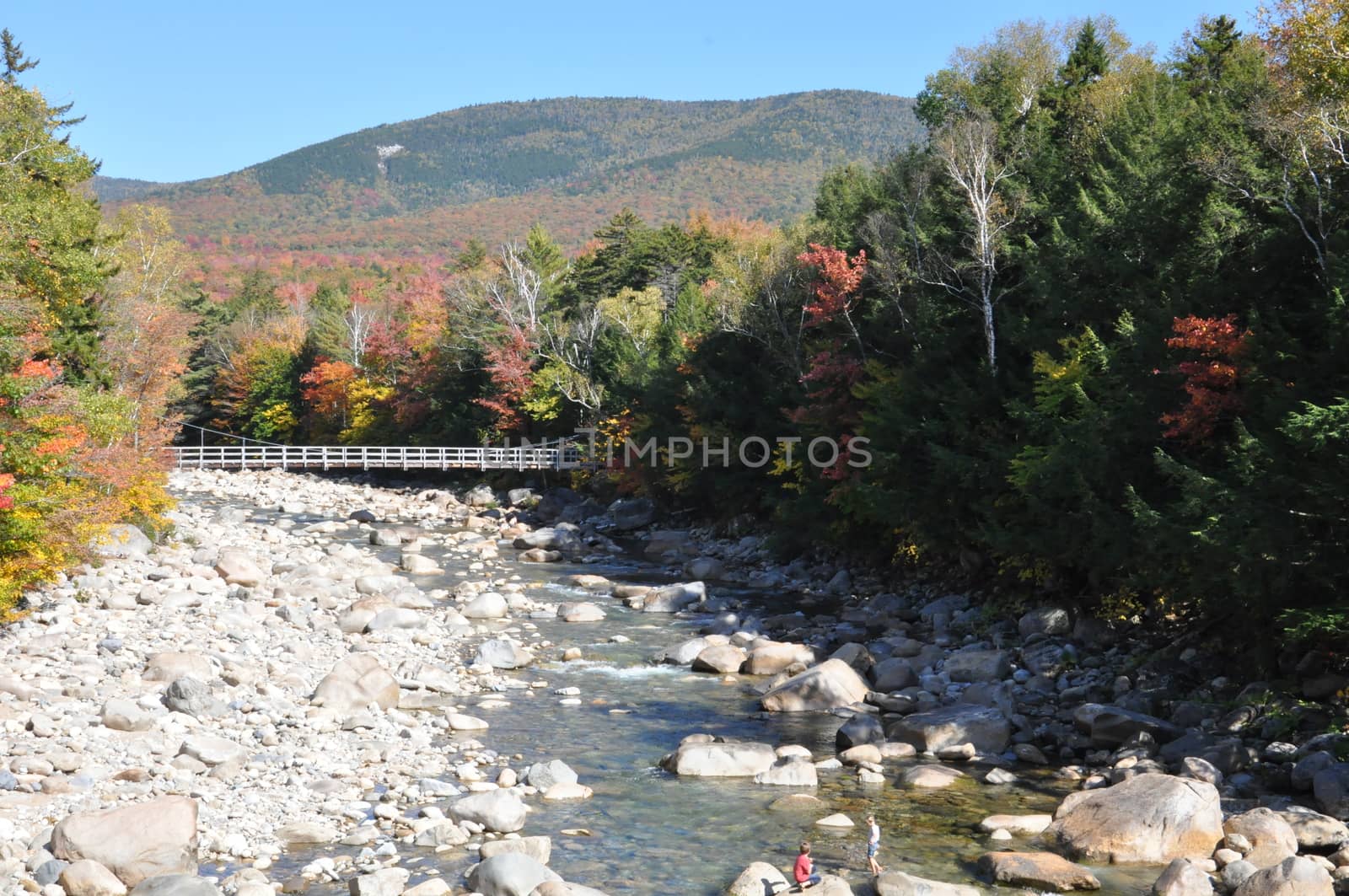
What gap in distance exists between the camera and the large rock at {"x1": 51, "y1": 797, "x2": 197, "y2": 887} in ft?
36.3

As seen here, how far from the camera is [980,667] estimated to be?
2036 cm

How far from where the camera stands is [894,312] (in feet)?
105

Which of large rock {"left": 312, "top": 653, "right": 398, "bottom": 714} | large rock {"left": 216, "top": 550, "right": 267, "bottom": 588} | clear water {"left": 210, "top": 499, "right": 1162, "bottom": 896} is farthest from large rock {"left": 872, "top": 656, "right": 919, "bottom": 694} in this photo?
large rock {"left": 216, "top": 550, "right": 267, "bottom": 588}

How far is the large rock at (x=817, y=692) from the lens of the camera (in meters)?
18.9

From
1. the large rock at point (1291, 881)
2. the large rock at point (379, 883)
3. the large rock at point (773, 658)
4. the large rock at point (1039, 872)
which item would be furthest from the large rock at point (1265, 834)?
the large rock at point (773, 658)

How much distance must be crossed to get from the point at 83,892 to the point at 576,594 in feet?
65.3

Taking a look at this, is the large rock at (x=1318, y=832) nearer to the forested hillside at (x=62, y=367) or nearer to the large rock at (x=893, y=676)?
the large rock at (x=893, y=676)

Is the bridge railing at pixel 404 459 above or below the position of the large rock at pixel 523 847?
above

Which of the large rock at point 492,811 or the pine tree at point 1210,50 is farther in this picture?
the pine tree at point 1210,50

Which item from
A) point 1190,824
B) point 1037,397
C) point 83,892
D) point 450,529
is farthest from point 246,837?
point 450,529

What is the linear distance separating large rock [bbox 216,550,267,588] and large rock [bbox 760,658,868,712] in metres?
13.6

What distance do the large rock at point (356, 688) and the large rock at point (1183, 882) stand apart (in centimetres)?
A: 1103

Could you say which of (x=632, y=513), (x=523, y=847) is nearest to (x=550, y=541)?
(x=632, y=513)

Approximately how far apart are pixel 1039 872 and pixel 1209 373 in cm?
A: 986
